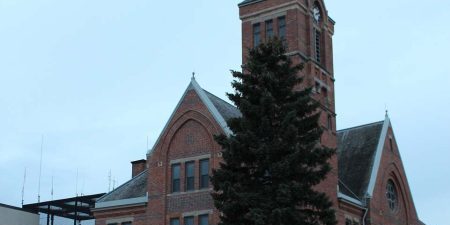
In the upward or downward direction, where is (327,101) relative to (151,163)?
upward

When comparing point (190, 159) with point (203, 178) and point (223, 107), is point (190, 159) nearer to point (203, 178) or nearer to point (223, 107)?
point (203, 178)

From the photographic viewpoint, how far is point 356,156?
56469 mm

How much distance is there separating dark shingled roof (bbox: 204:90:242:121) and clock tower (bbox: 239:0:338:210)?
10.6ft

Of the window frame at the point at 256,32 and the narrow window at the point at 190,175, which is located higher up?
the window frame at the point at 256,32

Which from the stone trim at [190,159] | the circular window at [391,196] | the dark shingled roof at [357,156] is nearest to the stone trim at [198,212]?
the stone trim at [190,159]

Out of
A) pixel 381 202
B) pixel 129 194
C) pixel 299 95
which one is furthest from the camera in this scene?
pixel 381 202

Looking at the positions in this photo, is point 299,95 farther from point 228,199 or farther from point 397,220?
point 397,220

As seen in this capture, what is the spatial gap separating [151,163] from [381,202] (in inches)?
664

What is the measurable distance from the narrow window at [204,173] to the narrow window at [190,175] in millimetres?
618

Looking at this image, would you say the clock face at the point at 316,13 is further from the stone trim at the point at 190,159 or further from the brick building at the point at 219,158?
the stone trim at the point at 190,159

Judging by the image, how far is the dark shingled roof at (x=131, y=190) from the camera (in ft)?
162

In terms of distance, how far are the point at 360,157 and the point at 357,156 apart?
36 cm

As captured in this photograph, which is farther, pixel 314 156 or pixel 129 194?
pixel 129 194

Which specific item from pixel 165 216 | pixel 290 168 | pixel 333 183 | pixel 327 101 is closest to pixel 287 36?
pixel 327 101
